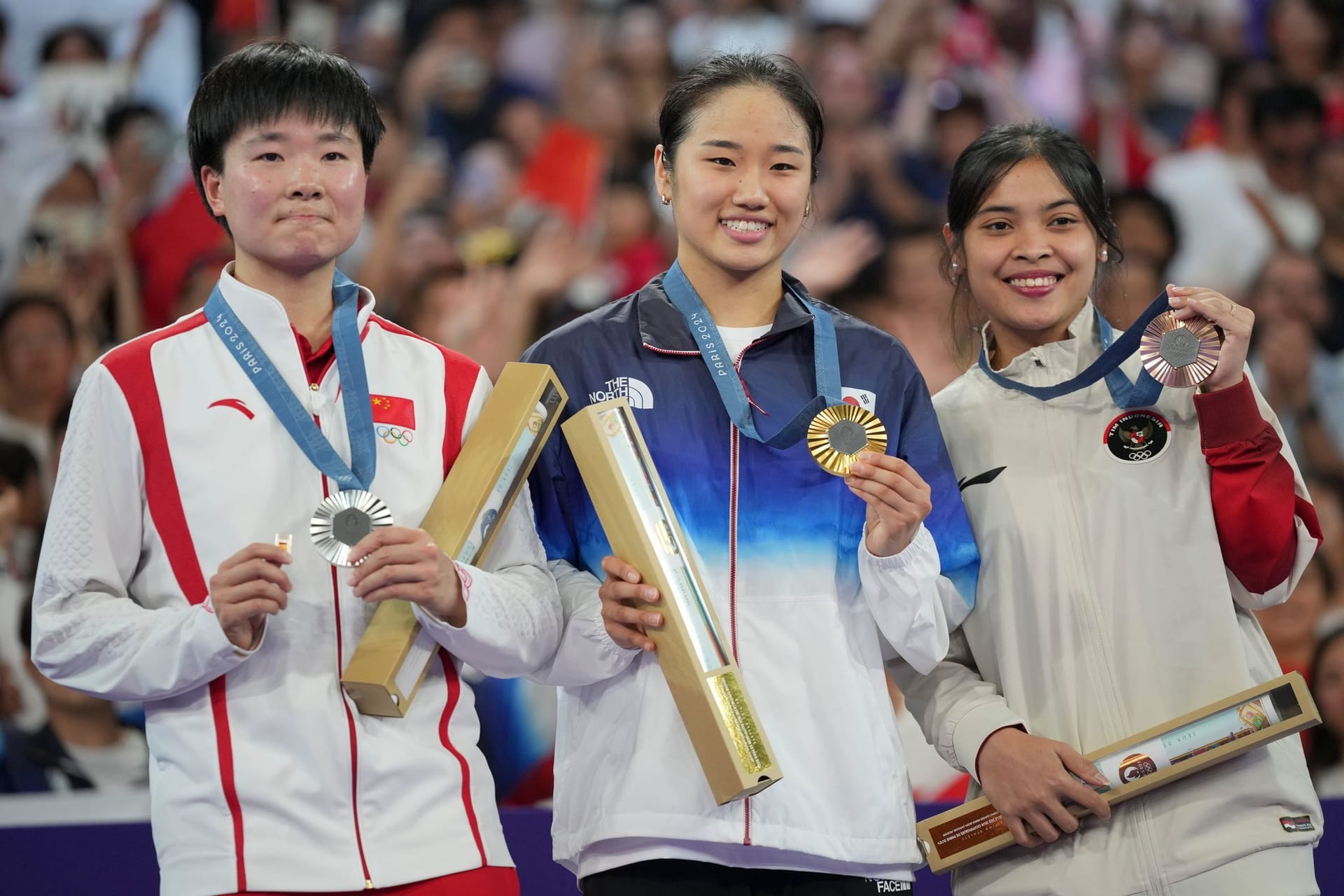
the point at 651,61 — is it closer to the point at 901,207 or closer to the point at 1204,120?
the point at 901,207

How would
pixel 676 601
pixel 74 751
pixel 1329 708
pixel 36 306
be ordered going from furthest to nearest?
pixel 36 306 < pixel 1329 708 < pixel 74 751 < pixel 676 601

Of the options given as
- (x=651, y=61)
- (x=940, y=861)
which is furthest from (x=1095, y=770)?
(x=651, y=61)

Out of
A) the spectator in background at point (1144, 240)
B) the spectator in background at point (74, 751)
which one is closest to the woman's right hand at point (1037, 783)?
the spectator in background at point (74, 751)

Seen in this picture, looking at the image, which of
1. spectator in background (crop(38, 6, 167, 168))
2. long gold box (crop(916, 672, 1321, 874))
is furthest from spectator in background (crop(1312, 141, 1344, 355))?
spectator in background (crop(38, 6, 167, 168))

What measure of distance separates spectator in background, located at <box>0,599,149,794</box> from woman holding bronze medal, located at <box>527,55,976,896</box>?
2.84 meters

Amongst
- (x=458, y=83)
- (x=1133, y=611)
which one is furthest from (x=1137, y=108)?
(x=1133, y=611)

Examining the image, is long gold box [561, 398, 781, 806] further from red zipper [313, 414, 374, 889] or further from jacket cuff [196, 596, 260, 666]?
jacket cuff [196, 596, 260, 666]

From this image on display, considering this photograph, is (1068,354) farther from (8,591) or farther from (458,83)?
(458,83)

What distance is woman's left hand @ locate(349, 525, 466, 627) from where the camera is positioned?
67.6 inches

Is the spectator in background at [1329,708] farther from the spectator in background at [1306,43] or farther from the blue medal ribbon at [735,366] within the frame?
the blue medal ribbon at [735,366]

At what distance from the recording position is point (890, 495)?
6.22 feet

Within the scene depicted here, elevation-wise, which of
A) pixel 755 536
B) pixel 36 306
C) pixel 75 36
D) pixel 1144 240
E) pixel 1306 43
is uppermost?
pixel 75 36

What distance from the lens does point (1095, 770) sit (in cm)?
205

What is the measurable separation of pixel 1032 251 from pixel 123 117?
14.4 ft
